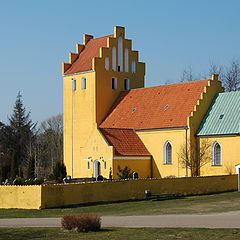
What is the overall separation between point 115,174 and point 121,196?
38.8 feet

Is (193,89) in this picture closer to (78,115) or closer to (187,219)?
(78,115)

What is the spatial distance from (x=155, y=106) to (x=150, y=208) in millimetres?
24232

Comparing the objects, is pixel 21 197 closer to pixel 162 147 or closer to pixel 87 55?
pixel 162 147

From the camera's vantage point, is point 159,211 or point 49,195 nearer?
point 159,211

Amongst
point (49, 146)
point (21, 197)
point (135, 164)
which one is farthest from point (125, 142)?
point (49, 146)

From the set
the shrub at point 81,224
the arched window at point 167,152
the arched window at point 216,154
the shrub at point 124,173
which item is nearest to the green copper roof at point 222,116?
the arched window at point 216,154

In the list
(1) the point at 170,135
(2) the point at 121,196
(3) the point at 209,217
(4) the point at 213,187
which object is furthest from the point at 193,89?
(3) the point at 209,217

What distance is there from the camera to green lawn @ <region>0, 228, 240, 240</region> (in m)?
20.5

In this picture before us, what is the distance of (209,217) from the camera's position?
27250 millimetres

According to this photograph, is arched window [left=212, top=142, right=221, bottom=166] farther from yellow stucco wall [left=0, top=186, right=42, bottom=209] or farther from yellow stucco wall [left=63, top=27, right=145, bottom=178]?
yellow stucco wall [left=0, top=186, right=42, bottom=209]

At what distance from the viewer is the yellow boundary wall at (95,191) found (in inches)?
1406

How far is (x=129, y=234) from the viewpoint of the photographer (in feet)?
70.1

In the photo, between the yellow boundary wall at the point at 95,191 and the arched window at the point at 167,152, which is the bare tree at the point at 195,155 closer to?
the arched window at the point at 167,152

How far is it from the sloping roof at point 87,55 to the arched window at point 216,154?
17330mm
